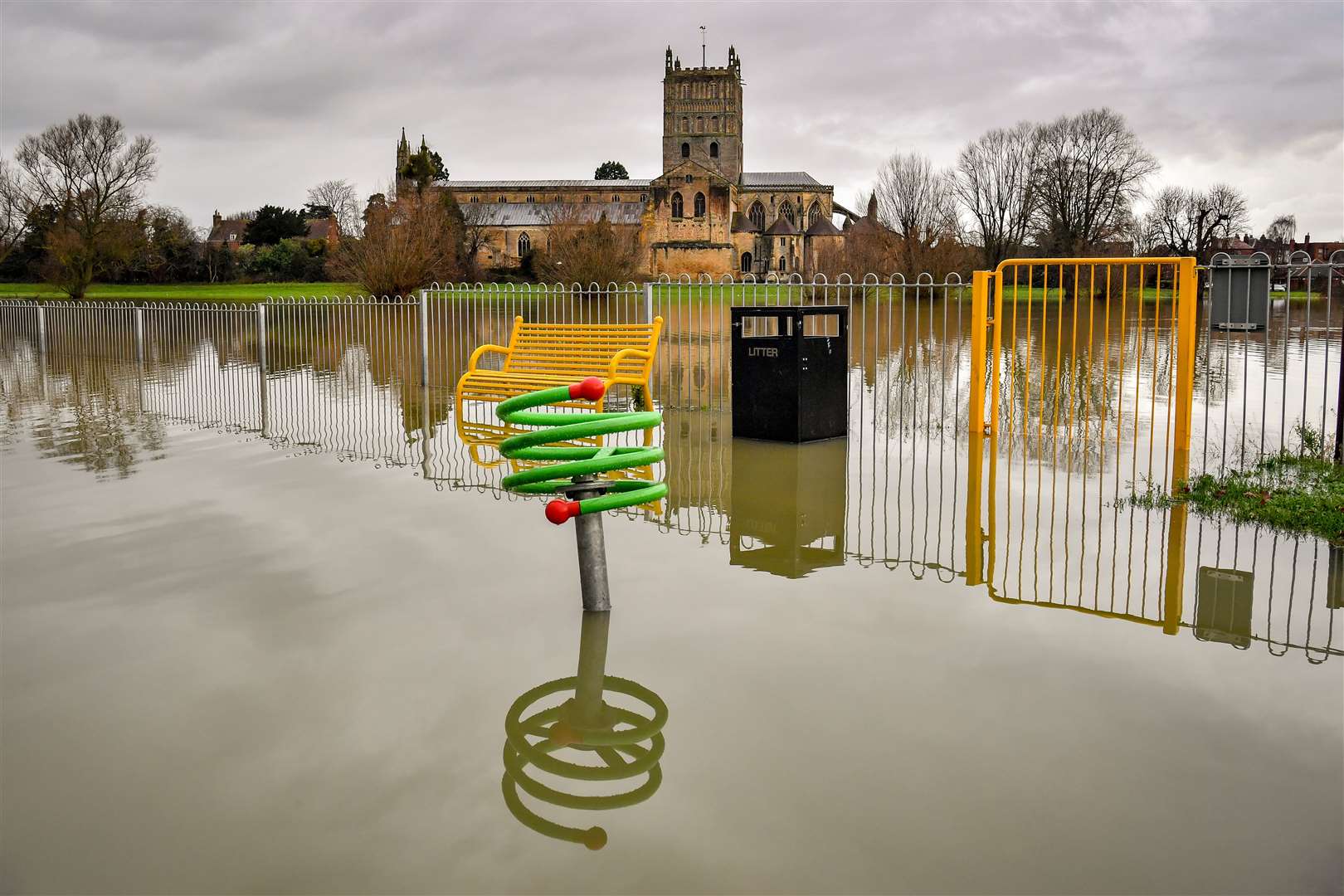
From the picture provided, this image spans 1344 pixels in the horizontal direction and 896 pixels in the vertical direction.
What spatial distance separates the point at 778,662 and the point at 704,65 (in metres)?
97.4

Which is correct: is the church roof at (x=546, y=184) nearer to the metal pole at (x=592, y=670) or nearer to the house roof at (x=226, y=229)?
the house roof at (x=226, y=229)

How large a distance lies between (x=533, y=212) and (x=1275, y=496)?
279 feet

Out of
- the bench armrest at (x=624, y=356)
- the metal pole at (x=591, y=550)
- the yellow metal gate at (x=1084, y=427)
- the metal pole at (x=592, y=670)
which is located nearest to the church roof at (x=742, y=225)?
the yellow metal gate at (x=1084, y=427)

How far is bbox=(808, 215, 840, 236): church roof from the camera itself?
9069 cm

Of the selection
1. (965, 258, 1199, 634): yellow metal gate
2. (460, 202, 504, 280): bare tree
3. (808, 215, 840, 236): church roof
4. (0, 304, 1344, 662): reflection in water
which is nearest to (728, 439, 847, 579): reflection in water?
(0, 304, 1344, 662): reflection in water

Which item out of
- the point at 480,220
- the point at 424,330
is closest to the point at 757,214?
the point at 480,220

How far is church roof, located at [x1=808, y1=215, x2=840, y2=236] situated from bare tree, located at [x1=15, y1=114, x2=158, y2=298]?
5424cm

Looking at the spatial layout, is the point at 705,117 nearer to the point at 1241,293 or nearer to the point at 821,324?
the point at 821,324

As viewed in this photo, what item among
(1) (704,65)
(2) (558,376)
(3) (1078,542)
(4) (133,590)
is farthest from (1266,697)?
(1) (704,65)

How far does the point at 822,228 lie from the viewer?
92000 millimetres

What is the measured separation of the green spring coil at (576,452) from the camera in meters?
4.33

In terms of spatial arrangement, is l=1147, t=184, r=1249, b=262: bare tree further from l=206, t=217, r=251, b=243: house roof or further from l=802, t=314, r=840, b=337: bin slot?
l=206, t=217, r=251, b=243: house roof

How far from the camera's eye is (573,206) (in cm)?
7394

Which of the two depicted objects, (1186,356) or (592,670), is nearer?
(592,670)
